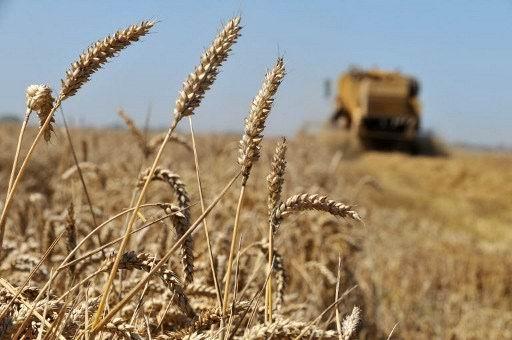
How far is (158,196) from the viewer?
5.79 m

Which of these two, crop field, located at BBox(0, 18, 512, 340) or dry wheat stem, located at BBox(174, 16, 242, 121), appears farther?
crop field, located at BBox(0, 18, 512, 340)

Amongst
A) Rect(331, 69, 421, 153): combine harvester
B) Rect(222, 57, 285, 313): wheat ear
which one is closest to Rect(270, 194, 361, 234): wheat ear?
Rect(222, 57, 285, 313): wheat ear

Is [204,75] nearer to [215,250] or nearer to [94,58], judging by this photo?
[94,58]

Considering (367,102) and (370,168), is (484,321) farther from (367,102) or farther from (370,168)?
(367,102)

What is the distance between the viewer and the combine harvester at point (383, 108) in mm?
29203

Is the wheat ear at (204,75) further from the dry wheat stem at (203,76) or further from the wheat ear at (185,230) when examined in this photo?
the wheat ear at (185,230)

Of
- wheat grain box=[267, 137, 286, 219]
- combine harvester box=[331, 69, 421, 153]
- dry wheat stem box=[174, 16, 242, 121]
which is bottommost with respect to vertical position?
combine harvester box=[331, 69, 421, 153]

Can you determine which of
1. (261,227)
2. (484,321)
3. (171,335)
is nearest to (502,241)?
(484,321)

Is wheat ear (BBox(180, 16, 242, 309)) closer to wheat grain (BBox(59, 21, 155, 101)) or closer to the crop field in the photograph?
the crop field

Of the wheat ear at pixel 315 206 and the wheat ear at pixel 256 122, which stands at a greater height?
the wheat ear at pixel 256 122

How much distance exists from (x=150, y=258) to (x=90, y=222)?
2.51 meters

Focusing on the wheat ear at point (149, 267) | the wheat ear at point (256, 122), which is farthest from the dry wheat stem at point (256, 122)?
the wheat ear at point (149, 267)

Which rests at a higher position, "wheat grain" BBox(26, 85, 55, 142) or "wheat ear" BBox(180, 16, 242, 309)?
"wheat ear" BBox(180, 16, 242, 309)

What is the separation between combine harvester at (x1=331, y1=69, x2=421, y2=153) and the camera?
95.8ft
